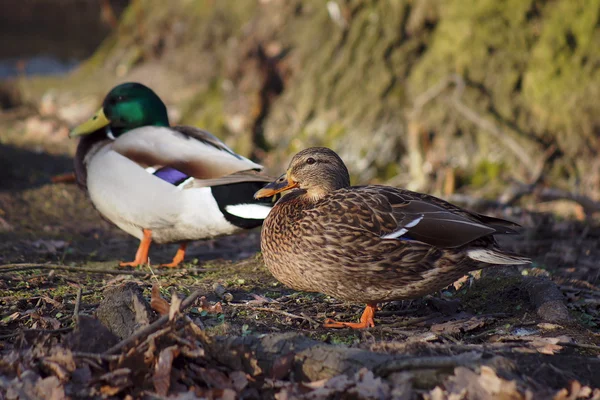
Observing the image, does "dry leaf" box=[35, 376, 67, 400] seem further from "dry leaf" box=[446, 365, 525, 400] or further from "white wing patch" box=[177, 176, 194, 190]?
"white wing patch" box=[177, 176, 194, 190]

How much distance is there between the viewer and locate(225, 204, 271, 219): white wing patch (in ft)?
15.5

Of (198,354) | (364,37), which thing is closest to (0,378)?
(198,354)

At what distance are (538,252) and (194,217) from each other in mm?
2587

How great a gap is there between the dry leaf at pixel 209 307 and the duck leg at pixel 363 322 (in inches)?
20.5

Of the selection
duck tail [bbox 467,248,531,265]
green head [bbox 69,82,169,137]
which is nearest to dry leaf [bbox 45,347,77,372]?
duck tail [bbox 467,248,531,265]

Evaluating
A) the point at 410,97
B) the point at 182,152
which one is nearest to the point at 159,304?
the point at 182,152

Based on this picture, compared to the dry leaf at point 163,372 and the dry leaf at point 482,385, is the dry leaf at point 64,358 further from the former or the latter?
the dry leaf at point 482,385

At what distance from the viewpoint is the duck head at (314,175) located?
3959 mm

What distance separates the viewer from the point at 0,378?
272cm

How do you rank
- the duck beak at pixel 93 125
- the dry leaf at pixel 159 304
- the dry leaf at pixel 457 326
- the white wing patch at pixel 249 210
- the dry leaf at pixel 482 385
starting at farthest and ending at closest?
the duck beak at pixel 93 125 → the white wing patch at pixel 249 210 → the dry leaf at pixel 457 326 → the dry leaf at pixel 159 304 → the dry leaf at pixel 482 385

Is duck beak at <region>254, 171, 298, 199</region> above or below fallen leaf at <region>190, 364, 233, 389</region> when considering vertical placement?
above

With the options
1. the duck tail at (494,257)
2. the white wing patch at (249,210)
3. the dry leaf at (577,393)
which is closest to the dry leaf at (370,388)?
the dry leaf at (577,393)

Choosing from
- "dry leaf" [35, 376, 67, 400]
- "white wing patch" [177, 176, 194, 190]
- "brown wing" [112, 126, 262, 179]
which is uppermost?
"brown wing" [112, 126, 262, 179]

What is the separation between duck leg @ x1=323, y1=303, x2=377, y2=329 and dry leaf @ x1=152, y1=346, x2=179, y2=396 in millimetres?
1044
